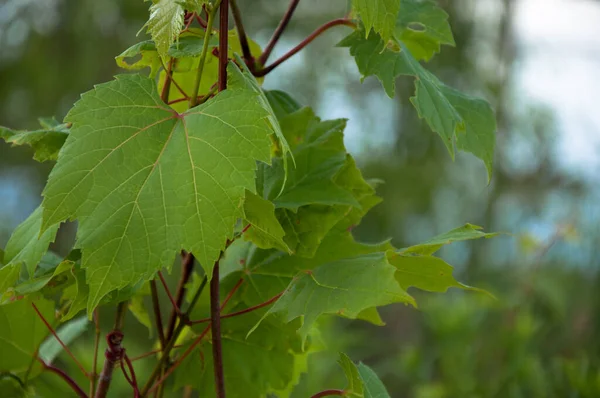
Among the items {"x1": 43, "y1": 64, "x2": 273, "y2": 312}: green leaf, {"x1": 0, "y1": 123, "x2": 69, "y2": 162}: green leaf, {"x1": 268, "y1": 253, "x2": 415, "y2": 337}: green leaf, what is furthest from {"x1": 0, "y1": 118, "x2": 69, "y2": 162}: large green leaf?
{"x1": 268, "y1": 253, "x2": 415, "y2": 337}: green leaf

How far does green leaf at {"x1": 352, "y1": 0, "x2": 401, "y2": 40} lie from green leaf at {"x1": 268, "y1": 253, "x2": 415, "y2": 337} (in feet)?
0.55

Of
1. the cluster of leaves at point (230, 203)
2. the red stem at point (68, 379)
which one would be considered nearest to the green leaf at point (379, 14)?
the cluster of leaves at point (230, 203)

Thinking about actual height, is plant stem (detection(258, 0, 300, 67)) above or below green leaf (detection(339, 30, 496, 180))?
above

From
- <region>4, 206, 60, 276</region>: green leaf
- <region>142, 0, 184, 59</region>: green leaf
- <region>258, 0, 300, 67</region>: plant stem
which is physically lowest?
<region>4, 206, 60, 276</region>: green leaf

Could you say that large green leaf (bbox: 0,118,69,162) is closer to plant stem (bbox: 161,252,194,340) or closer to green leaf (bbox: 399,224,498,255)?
plant stem (bbox: 161,252,194,340)

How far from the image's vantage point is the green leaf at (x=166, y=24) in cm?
44

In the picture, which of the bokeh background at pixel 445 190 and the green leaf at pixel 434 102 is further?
the bokeh background at pixel 445 190

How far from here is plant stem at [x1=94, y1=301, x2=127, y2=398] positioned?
53cm

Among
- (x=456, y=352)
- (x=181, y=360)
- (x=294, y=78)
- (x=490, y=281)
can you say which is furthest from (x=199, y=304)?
(x=294, y=78)

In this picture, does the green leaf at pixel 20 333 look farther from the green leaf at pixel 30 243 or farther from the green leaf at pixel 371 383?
the green leaf at pixel 371 383

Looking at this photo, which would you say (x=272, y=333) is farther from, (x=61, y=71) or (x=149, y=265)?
(x=61, y=71)

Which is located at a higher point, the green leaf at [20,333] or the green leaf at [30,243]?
the green leaf at [30,243]

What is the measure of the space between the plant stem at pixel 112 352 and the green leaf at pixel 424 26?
340mm

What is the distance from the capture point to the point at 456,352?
187cm
